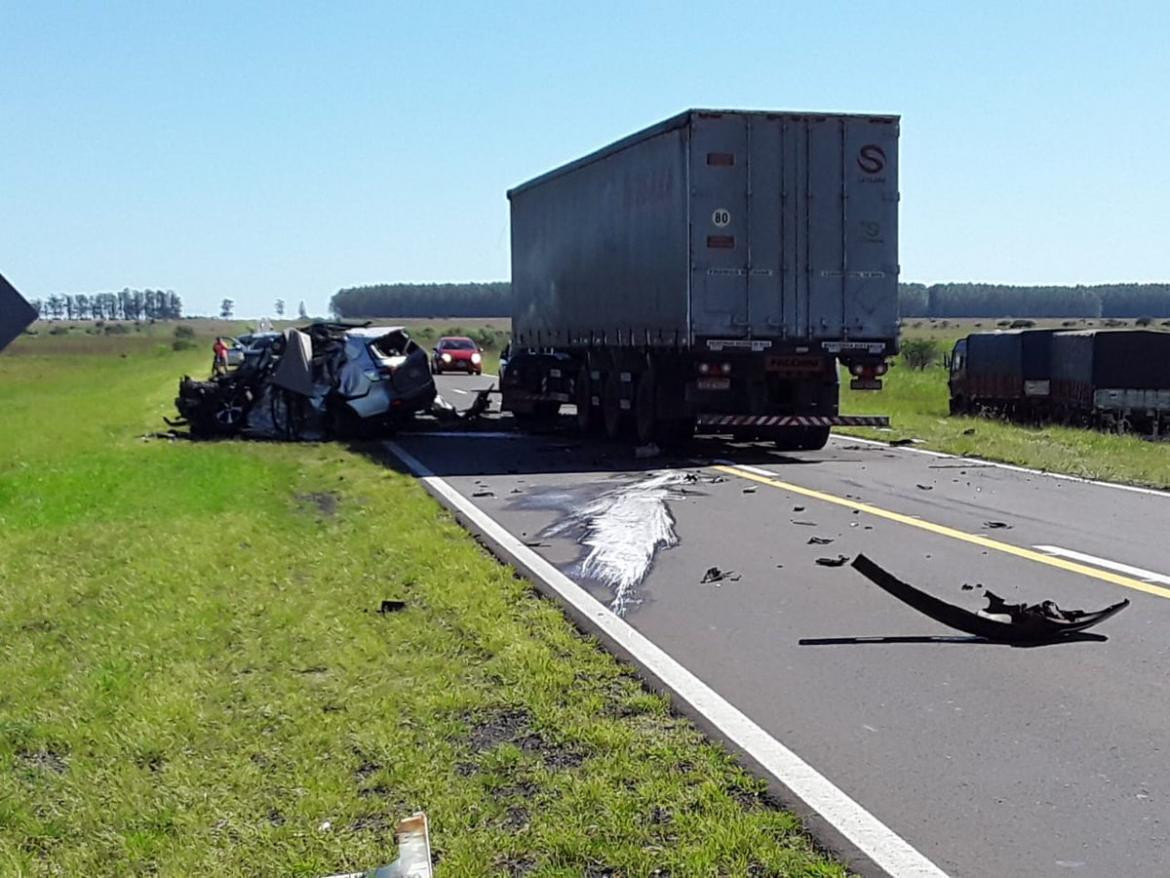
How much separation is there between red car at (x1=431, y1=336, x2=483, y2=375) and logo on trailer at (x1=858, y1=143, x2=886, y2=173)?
37767mm

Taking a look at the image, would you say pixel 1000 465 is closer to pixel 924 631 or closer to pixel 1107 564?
pixel 1107 564

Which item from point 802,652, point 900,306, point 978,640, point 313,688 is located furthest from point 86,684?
point 900,306

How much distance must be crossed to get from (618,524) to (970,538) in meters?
3.09

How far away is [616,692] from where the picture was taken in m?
7.05

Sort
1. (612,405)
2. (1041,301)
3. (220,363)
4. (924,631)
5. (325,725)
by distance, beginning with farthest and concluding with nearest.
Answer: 1. (1041,301)
2. (220,363)
3. (612,405)
4. (924,631)
5. (325,725)

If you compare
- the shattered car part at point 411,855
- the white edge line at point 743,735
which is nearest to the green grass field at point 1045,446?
the white edge line at point 743,735

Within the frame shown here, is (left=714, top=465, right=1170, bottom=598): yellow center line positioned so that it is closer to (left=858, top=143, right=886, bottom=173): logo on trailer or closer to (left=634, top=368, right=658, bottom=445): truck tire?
(left=634, top=368, right=658, bottom=445): truck tire

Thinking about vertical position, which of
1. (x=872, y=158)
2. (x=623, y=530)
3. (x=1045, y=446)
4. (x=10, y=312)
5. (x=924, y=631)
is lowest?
(x=1045, y=446)

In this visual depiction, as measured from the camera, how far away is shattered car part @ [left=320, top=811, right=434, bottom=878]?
14.0 feet

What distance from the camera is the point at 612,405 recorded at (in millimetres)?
22266

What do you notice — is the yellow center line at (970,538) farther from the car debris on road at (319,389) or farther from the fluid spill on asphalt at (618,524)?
the car debris on road at (319,389)

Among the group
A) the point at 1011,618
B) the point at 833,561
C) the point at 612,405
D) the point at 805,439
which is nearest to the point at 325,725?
the point at 1011,618

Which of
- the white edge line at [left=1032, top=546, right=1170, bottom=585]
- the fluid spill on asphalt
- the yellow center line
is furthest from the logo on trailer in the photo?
the white edge line at [left=1032, top=546, right=1170, bottom=585]

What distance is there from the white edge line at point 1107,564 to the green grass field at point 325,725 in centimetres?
389
